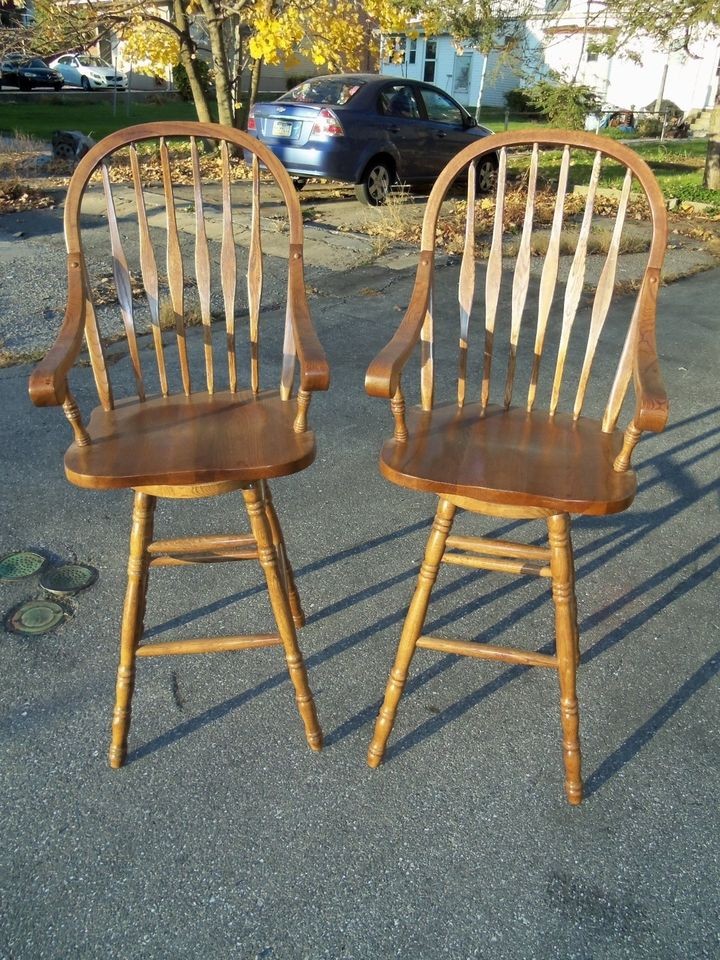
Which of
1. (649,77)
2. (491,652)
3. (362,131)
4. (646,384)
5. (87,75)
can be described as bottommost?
(491,652)

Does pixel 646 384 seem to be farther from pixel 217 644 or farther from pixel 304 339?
pixel 217 644

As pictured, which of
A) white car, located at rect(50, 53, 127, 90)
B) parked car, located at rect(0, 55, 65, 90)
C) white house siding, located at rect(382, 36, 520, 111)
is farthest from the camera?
white house siding, located at rect(382, 36, 520, 111)

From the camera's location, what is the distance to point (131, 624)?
1.84 meters

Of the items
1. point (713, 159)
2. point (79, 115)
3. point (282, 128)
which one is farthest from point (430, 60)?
point (282, 128)

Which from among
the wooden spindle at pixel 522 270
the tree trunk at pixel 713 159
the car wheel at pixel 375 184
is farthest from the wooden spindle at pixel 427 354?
the tree trunk at pixel 713 159

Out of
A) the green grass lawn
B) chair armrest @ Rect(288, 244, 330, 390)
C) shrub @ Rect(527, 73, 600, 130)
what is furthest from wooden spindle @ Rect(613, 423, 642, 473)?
the green grass lawn

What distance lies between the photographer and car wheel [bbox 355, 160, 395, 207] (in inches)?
326

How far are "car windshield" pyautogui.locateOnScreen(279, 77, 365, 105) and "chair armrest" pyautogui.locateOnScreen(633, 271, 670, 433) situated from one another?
729 centimetres

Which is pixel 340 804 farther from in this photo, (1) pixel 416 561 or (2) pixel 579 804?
(1) pixel 416 561

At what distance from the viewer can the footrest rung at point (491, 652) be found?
1848 millimetres

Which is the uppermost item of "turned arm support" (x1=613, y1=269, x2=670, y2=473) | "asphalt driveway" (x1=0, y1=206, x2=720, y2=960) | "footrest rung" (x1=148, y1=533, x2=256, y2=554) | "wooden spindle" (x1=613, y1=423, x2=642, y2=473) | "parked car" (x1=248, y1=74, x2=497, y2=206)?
"parked car" (x1=248, y1=74, x2=497, y2=206)

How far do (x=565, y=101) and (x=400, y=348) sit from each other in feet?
39.3

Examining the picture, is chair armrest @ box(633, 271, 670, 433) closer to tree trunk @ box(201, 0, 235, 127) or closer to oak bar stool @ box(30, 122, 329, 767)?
oak bar stool @ box(30, 122, 329, 767)

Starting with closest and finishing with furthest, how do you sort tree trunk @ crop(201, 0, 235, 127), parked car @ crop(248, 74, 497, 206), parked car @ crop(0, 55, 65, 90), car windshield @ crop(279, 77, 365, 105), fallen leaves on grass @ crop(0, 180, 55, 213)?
1. fallen leaves on grass @ crop(0, 180, 55, 213)
2. parked car @ crop(248, 74, 497, 206)
3. car windshield @ crop(279, 77, 365, 105)
4. tree trunk @ crop(201, 0, 235, 127)
5. parked car @ crop(0, 55, 65, 90)
